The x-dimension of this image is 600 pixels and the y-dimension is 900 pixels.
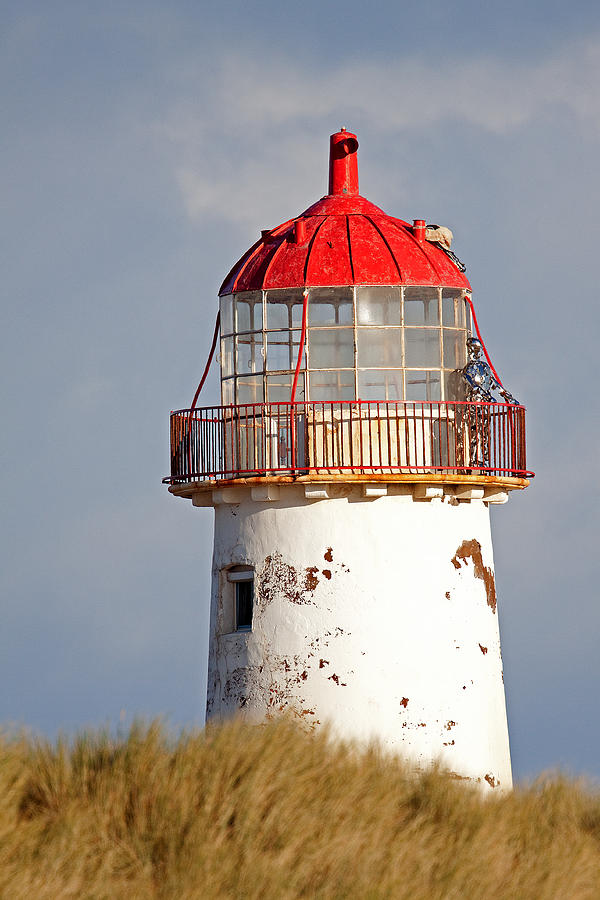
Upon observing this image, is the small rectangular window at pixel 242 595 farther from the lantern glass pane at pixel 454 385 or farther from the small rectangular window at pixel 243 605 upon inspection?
the lantern glass pane at pixel 454 385

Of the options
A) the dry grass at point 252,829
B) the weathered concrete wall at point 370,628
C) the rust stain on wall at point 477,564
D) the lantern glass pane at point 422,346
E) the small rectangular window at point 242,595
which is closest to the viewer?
the dry grass at point 252,829

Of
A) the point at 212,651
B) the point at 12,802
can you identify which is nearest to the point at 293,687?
the point at 212,651

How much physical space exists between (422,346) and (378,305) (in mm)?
779

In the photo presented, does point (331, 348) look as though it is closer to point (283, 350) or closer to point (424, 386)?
point (283, 350)

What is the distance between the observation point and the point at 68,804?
1241 cm

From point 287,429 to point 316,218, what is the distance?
2.63 metres

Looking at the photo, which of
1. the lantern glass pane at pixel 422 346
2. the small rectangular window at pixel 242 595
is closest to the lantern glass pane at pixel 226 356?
the lantern glass pane at pixel 422 346

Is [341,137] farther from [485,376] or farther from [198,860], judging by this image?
[198,860]

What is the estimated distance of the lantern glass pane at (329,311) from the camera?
17.7 m

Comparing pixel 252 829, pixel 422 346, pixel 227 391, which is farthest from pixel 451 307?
pixel 252 829

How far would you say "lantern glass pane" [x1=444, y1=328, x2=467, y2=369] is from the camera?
18.2m

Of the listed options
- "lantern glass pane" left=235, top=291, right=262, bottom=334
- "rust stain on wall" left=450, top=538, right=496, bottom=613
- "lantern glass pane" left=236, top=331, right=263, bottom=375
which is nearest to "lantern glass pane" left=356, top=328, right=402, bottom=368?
"lantern glass pane" left=235, top=291, right=262, bottom=334

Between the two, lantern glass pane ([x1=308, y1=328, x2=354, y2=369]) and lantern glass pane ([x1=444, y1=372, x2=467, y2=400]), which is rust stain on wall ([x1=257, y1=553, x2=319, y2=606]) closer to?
lantern glass pane ([x1=308, y1=328, x2=354, y2=369])

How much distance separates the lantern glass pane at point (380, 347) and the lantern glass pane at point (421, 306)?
0.80 feet
